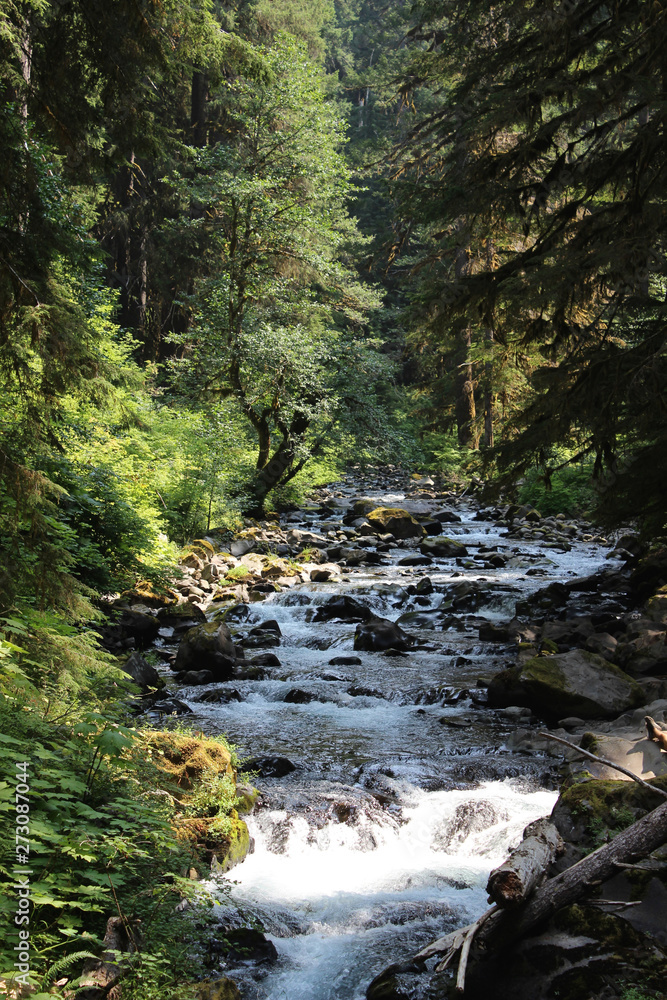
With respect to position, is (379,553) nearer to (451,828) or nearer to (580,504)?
(580,504)

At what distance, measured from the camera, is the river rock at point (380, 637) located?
9773 mm

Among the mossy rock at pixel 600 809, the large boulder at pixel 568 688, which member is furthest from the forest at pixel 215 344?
the mossy rock at pixel 600 809

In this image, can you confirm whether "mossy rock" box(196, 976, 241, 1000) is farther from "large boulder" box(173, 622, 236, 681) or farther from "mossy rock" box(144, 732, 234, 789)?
"large boulder" box(173, 622, 236, 681)

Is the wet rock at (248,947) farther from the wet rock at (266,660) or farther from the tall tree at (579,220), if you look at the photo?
the wet rock at (266,660)

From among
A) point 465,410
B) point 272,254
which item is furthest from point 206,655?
point 465,410

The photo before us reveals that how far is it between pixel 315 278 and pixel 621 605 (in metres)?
12.5

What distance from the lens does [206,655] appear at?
8.49 meters

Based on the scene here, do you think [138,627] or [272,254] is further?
[272,254]

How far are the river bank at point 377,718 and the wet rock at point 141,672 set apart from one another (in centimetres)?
41

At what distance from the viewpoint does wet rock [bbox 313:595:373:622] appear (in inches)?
442

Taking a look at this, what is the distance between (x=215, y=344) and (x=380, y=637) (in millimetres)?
9162

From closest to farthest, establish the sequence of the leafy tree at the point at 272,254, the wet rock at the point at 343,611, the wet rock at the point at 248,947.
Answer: the wet rock at the point at 248,947, the wet rock at the point at 343,611, the leafy tree at the point at 272,254

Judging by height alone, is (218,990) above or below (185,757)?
below

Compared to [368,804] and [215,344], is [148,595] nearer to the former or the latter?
[368,804]
